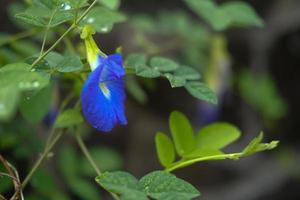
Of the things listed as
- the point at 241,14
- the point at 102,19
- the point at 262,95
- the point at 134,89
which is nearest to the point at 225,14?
the point at 241,14

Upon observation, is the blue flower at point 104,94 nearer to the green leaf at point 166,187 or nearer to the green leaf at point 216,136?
the green leaf at point 166,187

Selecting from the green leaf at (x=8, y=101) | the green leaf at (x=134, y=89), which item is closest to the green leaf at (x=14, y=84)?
the green leaf at (x=8, y=101)

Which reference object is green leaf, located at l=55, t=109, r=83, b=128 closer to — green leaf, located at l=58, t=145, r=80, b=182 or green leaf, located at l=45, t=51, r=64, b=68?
green leaf, located at l=45, t=51, r=64, b=68

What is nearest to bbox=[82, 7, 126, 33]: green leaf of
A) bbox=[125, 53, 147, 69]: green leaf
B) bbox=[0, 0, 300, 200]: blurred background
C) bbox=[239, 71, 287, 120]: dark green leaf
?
bbox=[125, 53, 147, 69]: green leaf

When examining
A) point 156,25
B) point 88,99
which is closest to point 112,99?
point 88,99

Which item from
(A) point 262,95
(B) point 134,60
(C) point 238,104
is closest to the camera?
(B) point 134,60

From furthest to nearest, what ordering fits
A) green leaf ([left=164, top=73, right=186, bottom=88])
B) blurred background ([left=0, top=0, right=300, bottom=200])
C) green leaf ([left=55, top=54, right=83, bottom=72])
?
blurred background ([left=0, top=0, right=300, bottom=200])
green leaf ([left=164, top=73, right=186, bottom=88])
green leaf ([left=55, top=54, right=83, bottom=72])

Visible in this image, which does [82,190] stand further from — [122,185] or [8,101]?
[8,101]

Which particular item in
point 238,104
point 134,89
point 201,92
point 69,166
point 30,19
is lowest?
point 238,104
